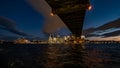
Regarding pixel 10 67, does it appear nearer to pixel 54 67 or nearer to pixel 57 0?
pixel 54 67

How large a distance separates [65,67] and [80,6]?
8882 mm

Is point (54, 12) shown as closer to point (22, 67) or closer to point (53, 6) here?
point (53, 6)

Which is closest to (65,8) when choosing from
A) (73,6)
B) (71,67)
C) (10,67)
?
(73,6)

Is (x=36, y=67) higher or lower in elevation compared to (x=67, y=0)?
lower

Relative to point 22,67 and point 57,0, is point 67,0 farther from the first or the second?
point 22,67

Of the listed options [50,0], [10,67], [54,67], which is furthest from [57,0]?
[10,67]

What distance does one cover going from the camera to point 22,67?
16672mm

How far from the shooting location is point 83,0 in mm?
19266

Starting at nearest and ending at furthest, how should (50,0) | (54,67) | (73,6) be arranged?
(54,67), (50,0), (73,6)

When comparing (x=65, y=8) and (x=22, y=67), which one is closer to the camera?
(x=22, y=67)

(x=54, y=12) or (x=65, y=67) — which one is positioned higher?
(x=54, y=12)

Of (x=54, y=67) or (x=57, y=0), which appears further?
(x=57, y=0)

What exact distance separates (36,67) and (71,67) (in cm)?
388

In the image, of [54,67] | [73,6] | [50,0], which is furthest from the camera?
[73,6]
